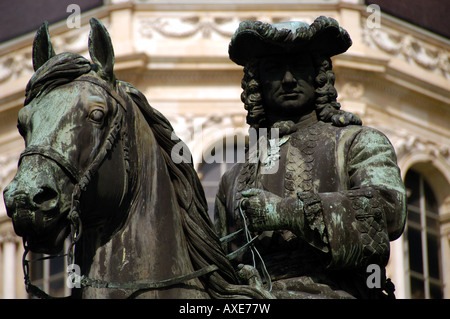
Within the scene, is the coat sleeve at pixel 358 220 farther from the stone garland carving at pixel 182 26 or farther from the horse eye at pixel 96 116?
the stone garland carving at pixel 182 26

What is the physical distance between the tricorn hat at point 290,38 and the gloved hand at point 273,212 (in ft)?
2.92

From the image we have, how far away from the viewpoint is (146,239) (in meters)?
8.16

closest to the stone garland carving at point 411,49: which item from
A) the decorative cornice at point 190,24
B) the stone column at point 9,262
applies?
the decorative cornice at point 190,24

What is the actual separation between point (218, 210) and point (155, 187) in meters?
1.13

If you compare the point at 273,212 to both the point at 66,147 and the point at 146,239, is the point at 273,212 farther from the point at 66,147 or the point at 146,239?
the point at 66,147

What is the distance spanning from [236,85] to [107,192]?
3584 cm

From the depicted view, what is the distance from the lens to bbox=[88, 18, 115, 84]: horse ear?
27.2 ft

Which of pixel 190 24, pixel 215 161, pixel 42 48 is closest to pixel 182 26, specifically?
pixel 190 24

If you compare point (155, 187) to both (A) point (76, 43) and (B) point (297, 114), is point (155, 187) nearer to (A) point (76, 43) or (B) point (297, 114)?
(B) point (297, 114)

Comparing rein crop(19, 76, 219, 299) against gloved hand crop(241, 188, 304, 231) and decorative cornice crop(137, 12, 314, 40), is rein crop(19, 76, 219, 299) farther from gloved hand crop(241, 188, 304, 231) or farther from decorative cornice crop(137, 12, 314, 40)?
decorative cornice crop(137, 12, 314, 40)

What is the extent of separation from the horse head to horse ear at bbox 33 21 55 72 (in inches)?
3.4

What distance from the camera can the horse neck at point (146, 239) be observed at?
8094 mm

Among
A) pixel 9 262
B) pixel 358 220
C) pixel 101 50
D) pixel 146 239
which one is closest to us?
pixel 146 239

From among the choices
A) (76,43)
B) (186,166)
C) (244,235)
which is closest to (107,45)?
(186,166)
